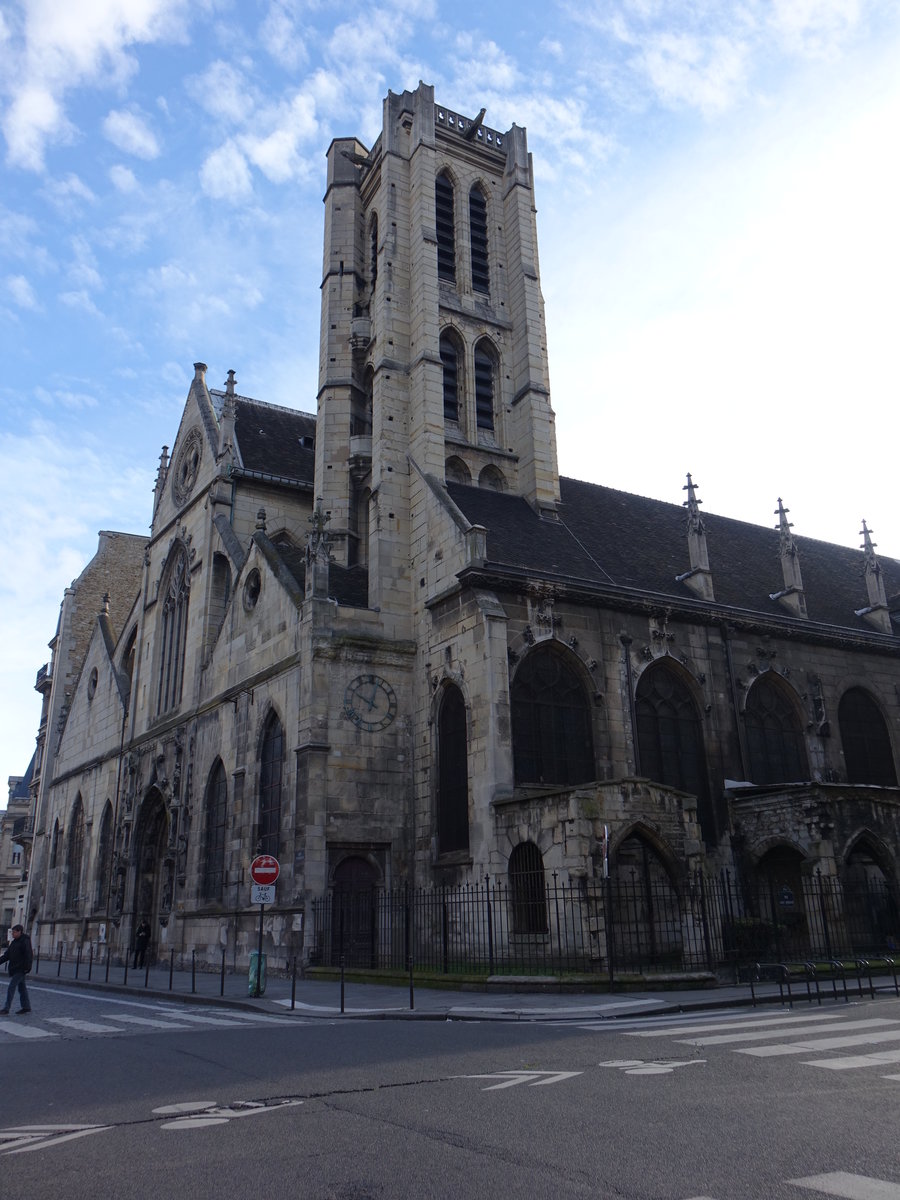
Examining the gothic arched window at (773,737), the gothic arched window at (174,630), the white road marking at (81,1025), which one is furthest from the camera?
the gothic arched window at (174,630)

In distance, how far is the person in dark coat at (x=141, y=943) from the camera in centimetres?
2908

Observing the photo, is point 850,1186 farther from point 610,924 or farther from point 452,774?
point 452,774

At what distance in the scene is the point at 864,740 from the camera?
1129 inches

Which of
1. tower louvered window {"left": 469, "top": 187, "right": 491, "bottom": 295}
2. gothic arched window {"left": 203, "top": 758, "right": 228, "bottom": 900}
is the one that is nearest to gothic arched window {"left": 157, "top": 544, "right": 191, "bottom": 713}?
gothic arched window {"left": 203, "top": 758, "right": 228, "bottom": 900}

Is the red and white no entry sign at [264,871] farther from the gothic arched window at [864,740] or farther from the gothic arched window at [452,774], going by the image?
the gothic arched window at [864,740]

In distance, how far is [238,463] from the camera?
33.3 metres

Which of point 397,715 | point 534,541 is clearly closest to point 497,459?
point 534,541

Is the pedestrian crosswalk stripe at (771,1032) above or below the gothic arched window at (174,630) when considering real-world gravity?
below

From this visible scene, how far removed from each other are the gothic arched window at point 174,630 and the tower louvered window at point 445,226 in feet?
44.1

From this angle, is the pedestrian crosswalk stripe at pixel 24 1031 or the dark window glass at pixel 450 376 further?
the dark window glass at pixel 450 376

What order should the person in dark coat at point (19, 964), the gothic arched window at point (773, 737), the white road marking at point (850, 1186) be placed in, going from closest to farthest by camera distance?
the white road marking at point (850, 1186), the person in dark coat at point (19, 964), the gothic arched window at point (773, 737)

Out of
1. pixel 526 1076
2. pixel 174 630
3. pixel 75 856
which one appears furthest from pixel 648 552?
pixel 75 856

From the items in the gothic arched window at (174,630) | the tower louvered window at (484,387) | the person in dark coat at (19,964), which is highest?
the tower louvered window at (484,387)

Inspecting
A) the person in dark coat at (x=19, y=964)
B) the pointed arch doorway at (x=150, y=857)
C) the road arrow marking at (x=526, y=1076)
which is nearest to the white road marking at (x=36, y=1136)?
the road arrow marking at (x=526, y=1076)
